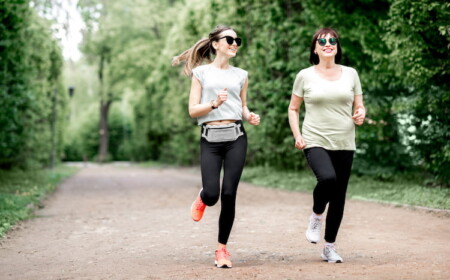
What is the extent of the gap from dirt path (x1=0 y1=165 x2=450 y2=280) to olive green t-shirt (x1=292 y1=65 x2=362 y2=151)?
114cm

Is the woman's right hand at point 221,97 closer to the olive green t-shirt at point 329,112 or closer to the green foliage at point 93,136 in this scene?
the olive green t-shirt at point 329,112

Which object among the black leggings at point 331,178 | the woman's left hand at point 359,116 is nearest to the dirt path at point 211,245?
the black leggings at point 331,178

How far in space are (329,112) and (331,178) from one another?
62 centimetres

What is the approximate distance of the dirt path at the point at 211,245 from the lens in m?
5.51

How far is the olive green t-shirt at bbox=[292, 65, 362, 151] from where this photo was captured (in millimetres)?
5594

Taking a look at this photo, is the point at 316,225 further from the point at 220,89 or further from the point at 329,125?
the point at 220,89

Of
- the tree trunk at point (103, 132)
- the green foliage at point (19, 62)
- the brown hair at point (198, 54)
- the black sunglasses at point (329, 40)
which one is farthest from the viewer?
the tree trunk at point (103, 132)

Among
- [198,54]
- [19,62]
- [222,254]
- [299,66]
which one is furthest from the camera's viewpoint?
[299,66]

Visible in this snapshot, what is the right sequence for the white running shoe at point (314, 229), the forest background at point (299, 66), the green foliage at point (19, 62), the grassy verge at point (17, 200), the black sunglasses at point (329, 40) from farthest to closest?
the green foliage at point (19, 62) → the forest background at point (299, 66) → the grassy verge at point (17, 200) → the white running shoe at point (314, 229) → the black sunglasses at point (329, 40)

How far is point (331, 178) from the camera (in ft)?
17.9

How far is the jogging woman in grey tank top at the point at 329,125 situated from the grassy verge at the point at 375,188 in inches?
199

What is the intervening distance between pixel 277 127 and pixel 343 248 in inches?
500

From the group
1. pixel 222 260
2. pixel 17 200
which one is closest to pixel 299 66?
pixel 17 200

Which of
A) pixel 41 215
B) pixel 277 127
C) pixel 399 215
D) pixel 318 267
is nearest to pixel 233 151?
pixel 318 267
